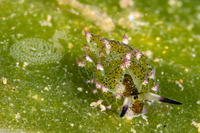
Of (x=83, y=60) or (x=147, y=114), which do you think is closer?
(x=147, y=114)

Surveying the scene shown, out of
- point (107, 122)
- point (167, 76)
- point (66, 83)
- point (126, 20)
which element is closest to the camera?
point (107, 122)

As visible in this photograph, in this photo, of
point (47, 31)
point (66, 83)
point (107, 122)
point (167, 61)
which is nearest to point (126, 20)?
point (167, 61)

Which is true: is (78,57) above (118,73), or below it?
below

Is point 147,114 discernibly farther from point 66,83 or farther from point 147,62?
point 66,83

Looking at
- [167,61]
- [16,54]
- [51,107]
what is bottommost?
[51,107]

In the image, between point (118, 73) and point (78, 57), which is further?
point (78, 57)
